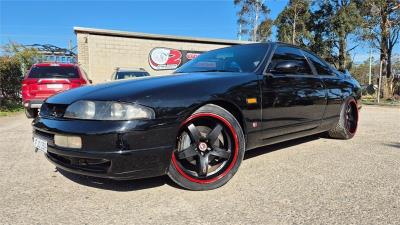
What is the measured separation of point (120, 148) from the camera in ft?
9.21

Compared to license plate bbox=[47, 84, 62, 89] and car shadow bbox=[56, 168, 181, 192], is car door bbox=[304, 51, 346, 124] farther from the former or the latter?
license plate bbox=[47, 84, 62, 89]

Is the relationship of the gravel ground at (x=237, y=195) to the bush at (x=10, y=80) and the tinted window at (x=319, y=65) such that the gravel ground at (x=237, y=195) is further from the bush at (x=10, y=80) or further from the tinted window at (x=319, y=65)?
the bush at (x=10, y=80)

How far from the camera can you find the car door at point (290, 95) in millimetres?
3918

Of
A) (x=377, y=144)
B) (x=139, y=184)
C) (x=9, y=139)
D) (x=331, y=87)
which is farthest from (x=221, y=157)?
(x=9, y=139)

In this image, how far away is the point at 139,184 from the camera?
11.4 ft

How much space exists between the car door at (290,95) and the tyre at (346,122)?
84 cm

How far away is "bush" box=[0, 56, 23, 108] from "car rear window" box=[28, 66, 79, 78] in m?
5.95

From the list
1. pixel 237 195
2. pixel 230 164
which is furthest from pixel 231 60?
pixel 237 195

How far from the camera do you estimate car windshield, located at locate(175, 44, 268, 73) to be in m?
4.09

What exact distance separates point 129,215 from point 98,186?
0.80 m

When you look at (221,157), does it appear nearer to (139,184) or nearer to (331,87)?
(139,184)

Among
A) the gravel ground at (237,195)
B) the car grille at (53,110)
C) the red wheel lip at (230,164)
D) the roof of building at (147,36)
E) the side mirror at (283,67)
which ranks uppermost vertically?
the roof of building at (147,36)

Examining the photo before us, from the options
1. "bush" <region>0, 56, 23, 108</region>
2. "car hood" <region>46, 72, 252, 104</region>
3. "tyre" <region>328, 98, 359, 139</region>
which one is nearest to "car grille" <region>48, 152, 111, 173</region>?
"car hood" <region>46, 72, 252, 104</region>

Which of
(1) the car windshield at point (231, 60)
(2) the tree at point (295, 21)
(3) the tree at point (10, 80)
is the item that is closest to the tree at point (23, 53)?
(3) the tree at point (10, 80)
